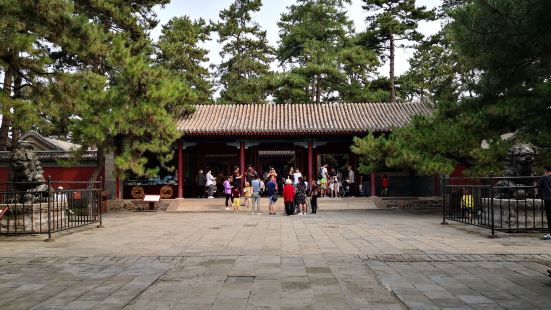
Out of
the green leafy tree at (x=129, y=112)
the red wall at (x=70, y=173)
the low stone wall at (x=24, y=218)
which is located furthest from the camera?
the red wall at (x=70, y=173)

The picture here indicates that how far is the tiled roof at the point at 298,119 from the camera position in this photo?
20.5 m

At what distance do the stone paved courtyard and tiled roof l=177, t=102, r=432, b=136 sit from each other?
36.4ft

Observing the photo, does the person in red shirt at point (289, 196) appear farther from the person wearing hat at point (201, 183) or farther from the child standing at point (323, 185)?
the person wearing hat at point (201, 183)

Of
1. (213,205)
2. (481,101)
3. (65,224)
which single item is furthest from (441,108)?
(65,224)

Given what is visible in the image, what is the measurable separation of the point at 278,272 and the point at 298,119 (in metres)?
16.8

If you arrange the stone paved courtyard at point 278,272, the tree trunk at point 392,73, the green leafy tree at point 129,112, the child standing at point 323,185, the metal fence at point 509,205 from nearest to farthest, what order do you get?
the stone paved courtyard at point 278,272 < the metal fence at point 509,205 < the green leafy tree at point 129,112 < the child standing at point 323,185 < the tree trunk at point 392,73

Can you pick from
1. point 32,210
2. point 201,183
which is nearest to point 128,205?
point 201,183

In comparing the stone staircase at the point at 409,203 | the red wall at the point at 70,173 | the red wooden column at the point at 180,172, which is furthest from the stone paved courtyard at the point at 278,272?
the red wall at the point at 70,173

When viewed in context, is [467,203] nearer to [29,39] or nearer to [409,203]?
[409,203]

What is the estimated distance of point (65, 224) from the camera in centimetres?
1074

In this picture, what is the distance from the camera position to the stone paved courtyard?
438 cm

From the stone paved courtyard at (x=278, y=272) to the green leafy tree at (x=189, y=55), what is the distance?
18728mm

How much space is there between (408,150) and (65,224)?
978cm

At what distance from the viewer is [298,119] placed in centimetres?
2220
